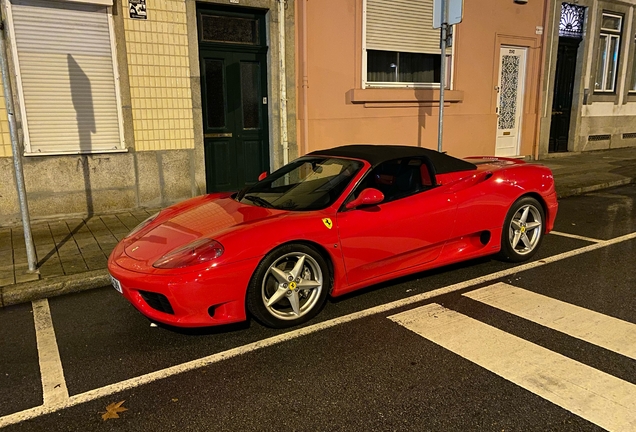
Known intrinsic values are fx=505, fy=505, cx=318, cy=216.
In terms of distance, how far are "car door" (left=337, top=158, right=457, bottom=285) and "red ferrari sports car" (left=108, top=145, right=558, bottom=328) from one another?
0.01 metres

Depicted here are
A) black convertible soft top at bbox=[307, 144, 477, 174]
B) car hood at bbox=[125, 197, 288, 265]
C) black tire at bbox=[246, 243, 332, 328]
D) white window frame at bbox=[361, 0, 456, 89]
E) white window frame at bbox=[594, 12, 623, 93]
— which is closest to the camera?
black tire at bbox=[246, 243, 332, 328]

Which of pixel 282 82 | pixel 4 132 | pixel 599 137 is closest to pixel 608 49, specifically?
pixel 599 137

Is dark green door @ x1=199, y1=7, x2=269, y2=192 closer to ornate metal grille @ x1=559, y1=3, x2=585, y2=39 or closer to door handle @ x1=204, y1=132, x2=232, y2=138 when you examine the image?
door handle @ x1=204, y1=132, x2=232, y2=138

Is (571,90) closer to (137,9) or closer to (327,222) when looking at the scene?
(137,9)

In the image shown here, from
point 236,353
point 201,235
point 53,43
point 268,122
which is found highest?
point 53,43

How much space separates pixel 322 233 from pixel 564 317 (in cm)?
203

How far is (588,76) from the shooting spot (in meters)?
14.6

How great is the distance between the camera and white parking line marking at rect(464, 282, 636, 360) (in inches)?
140

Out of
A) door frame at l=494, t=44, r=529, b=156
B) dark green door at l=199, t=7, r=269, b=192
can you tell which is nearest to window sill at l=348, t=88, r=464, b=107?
door frame at l=494, t=44, r=529, b=156

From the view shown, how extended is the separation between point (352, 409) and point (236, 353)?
3.46ft

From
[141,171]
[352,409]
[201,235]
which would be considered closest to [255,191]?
[201,235]

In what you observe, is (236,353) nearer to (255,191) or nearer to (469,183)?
(255,191)

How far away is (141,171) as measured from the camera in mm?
8172

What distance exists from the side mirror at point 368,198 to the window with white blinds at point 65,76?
5248 millimetres
